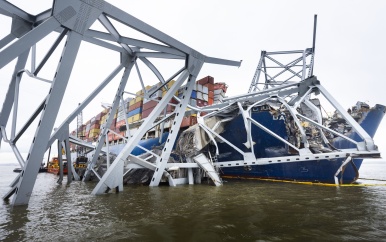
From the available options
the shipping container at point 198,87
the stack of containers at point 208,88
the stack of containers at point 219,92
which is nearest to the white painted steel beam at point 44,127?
the shipping container at point 198,87

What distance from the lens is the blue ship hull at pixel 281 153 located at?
12.3 meters

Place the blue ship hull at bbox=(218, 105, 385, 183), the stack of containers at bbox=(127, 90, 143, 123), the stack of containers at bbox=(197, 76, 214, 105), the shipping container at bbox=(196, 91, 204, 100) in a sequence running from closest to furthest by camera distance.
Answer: the blue ship hull at bbox=(218, 105, 385, 183) → the shipping container at bbox=(196, 91, 204, 100) → the stack of containers at bbox=(197, 76, 214, 105) → the stack of containers at bbox=(127, 90, 143, 123)

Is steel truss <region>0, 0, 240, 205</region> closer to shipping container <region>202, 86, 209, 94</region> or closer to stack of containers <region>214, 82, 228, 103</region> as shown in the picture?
shipping container <region>202, 86, 209, 94</region>

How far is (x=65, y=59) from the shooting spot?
591cm

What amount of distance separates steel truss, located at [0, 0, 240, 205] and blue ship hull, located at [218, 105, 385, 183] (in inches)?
196

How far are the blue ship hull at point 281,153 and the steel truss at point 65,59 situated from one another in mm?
4972

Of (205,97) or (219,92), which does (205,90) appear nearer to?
(205,97)

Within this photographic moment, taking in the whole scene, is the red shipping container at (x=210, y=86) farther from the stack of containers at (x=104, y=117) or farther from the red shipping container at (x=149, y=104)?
the stack of containers at (x=104, y=117)

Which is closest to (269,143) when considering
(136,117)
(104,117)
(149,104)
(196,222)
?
(196,222)

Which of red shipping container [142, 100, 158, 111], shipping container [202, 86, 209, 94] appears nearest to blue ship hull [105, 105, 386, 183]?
shipping container [202, 86, 209, 94]

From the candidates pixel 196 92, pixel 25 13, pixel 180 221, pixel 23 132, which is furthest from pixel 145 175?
pixel 196 92

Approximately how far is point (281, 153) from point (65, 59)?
12727 mm

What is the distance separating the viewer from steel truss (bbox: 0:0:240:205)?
563 cm

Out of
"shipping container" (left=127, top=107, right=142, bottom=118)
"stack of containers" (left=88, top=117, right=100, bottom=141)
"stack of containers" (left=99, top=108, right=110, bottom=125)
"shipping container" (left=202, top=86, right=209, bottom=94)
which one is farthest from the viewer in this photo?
"stack of containers" (left=88, top=117, right=100, bottom=141)
